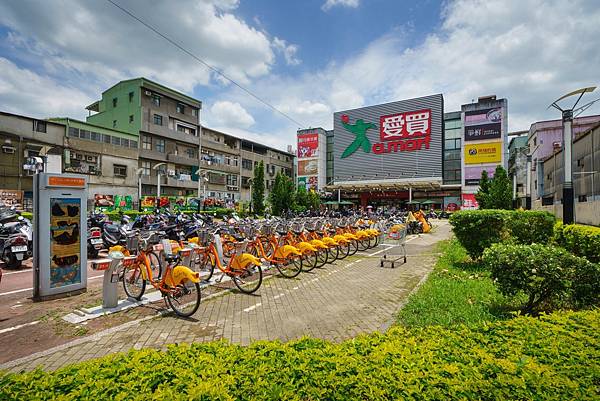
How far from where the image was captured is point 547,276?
4137 millimetres

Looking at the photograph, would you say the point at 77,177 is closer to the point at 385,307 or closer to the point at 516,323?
the point at 385,307

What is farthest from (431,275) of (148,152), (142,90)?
(142,90)

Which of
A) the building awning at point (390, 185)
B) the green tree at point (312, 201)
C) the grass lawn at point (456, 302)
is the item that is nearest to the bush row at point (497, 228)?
the grass lawn at point (456, 302)

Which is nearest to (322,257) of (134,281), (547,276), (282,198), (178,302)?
(178,302)

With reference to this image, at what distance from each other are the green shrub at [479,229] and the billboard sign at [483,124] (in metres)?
37.6

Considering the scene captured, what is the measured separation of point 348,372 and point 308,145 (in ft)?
180

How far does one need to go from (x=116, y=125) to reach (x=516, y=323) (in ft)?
124

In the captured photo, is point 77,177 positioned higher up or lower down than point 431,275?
higher up

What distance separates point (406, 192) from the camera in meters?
46.2

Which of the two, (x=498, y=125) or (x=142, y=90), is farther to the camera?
(x=498, y=125)

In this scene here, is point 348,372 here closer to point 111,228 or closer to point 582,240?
point 582,240

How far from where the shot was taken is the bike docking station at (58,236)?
18.1 feet

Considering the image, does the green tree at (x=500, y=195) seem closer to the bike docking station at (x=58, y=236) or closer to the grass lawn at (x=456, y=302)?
the grass lawn at (x=456, y=302)

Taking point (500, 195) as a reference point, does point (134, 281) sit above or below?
below
